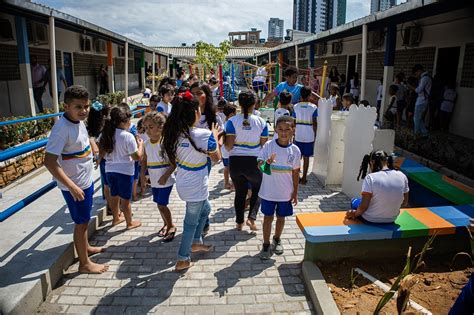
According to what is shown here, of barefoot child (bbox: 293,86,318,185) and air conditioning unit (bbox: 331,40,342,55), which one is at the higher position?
air conditioning unit (bbox: 331,40,342,55)

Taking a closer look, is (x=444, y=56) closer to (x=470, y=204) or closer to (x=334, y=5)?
(x=470, y=204)

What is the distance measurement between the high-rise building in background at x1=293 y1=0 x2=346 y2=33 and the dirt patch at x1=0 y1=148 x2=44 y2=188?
10233 cm

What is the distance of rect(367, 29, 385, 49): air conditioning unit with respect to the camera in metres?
13.3

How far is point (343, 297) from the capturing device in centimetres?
299

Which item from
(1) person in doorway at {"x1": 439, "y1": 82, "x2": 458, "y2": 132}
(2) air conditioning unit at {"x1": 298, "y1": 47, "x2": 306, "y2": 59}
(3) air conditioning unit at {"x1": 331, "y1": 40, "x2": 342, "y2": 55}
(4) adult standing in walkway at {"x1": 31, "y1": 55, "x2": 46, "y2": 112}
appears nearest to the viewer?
(1) person in doorway at {"x1": 439, "y1": 82, "x2": 458, "y2": 132}

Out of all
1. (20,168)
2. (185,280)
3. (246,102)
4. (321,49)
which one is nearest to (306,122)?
(246,102)

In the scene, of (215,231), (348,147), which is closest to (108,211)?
(215,231)

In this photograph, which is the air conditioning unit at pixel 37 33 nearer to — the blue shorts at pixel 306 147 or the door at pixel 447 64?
the blue shorts at pixel 306 147

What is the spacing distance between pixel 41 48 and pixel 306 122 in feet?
37.3

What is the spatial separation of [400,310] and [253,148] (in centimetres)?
244

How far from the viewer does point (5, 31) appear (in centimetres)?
1030

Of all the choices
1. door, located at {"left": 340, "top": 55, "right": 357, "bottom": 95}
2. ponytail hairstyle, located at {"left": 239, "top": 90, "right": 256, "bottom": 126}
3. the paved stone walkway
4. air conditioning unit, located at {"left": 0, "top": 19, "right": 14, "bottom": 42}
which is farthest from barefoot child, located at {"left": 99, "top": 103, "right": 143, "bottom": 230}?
door, located at {"left": 340, "top": 55, "right": 357, "bottom": 95}

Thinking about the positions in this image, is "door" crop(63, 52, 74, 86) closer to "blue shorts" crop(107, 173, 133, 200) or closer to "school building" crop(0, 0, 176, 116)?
"school building" crop(0, 0, 176, 116)

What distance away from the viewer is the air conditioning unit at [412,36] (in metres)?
11.0
